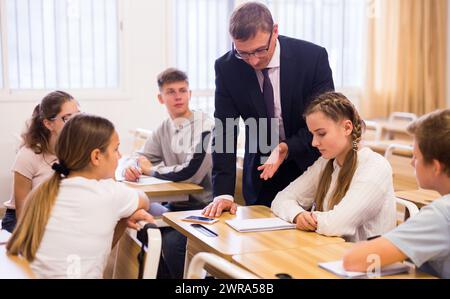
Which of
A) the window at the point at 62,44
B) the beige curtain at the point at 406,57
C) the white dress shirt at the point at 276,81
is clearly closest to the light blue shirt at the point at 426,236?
the white dress shirt at the point at 276,81

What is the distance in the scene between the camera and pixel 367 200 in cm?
202

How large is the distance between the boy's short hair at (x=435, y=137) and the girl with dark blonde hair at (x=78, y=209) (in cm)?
87

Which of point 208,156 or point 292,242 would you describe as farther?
point 208,156

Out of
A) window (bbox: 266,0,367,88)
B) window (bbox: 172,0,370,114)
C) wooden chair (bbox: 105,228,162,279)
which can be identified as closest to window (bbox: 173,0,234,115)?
window (bbox: 172,0,370,114)

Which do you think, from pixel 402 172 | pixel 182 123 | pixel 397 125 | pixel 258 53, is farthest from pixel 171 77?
pixel 397 125

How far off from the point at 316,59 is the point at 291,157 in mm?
443

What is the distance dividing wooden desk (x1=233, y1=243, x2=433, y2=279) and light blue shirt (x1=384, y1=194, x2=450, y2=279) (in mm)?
80

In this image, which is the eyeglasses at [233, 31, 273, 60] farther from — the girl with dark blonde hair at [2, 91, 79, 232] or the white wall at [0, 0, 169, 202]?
the white wall at [0, 0, 169, 202]

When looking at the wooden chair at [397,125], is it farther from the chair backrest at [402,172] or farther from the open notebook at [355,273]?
the open notebook at [355,273]

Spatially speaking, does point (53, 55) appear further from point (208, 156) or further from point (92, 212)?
point (92, 212)

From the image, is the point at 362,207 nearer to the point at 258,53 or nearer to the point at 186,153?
the point at 258,53

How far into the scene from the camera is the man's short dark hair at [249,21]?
2.22 meters

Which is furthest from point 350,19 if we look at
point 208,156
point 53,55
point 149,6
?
point 208,156

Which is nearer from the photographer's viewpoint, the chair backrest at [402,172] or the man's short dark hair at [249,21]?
the man's short dark hair at [249,21]
